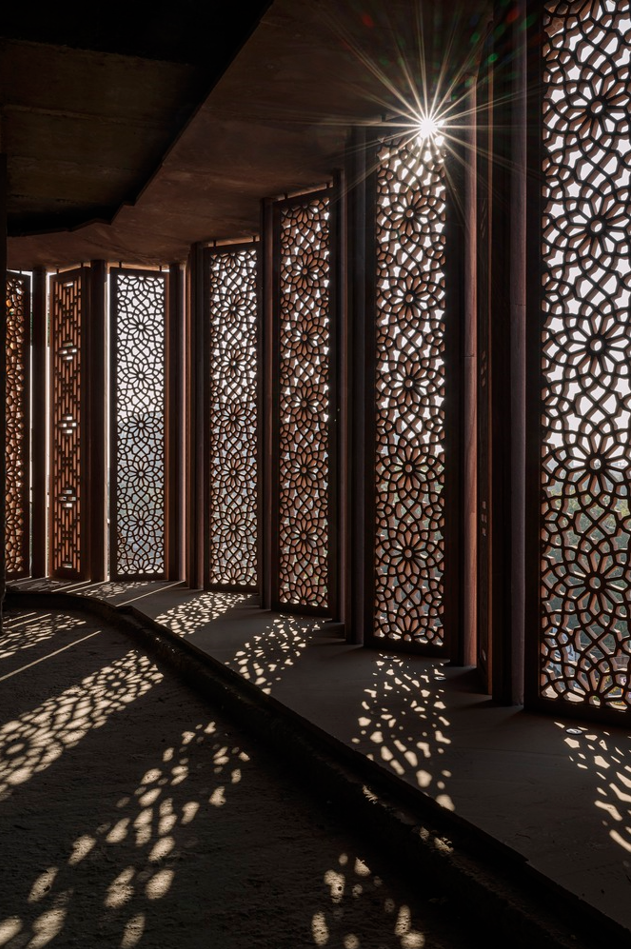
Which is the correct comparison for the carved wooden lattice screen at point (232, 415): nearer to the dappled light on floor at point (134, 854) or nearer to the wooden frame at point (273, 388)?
the wooden frame at point (273, 388)

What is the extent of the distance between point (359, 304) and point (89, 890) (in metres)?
3.52

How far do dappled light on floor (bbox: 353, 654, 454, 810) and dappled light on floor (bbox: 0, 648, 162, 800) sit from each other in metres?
1.33

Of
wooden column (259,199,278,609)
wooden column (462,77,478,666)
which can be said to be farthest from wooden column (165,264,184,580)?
wooden column (462,77,478,666)

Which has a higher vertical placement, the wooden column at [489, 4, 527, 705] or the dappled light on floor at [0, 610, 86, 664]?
the wooden column at [489, 4, 527, 705]

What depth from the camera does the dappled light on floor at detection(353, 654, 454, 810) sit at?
2.60 metres

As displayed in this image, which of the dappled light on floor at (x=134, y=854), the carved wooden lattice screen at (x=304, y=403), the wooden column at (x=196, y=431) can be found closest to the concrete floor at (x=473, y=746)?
the dappled light on floor at (x=134, y=854)

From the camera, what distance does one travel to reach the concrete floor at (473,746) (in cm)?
204

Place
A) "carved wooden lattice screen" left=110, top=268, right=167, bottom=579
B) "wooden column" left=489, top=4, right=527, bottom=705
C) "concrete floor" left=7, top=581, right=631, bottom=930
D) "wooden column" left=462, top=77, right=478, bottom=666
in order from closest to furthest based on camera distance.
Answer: "concrete floor" left=7, top=581, right=631, bottom=930
"wooden column" left=489, top=4, right=527, bottom=705
"wooden column" left=462, top=77, right=478, bottom=666
"carved wooden lattice screen" left=110, top=268, right=167, bottom=579

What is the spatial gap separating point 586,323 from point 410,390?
1374 millimetres

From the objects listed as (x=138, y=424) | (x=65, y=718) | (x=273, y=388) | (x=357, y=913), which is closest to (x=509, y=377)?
(x=357, y=913)

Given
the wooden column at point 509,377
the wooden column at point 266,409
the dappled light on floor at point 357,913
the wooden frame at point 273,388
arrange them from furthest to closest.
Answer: the wooden column at point 266,409
the wooden frame at point 273,388
the wooden column at point 509,377
the dappled light on floor at point 357,913

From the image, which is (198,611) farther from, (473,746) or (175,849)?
(175,849)

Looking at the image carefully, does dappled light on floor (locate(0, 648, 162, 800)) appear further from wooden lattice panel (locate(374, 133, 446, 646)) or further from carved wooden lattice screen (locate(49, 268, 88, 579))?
carved wooden lattice screen (locate(49, 268, 88, 579))

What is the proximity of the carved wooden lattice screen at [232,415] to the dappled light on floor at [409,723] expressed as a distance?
9.51 ft
